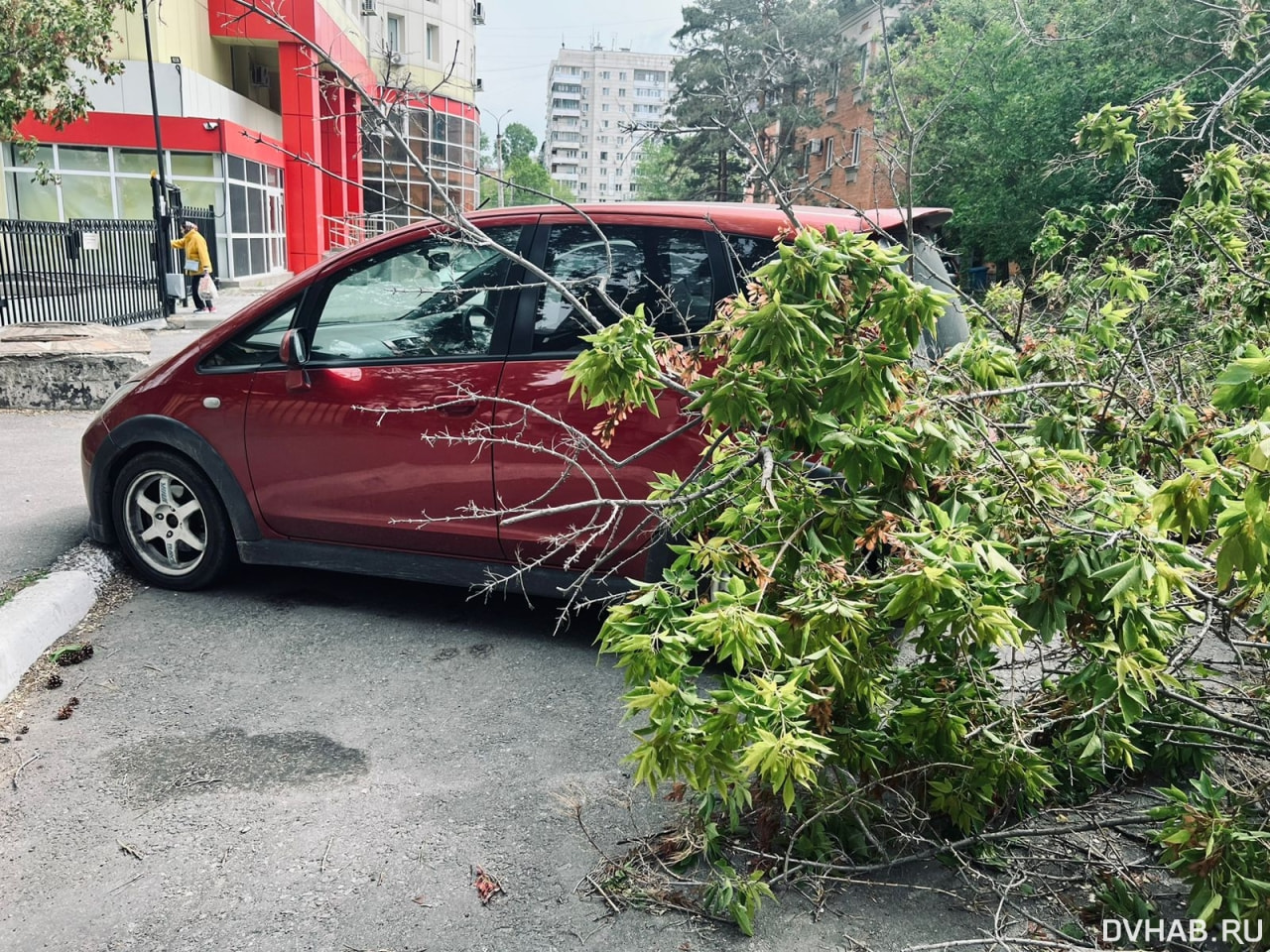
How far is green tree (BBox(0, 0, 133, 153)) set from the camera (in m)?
11.3

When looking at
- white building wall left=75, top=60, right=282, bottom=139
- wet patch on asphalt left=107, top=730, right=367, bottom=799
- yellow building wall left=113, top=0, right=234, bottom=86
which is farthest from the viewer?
white building wall left=75, top=60, right=282, bottom=139

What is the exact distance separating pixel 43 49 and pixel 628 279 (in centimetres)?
1047

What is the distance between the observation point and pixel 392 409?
Answer: 4.76 metres

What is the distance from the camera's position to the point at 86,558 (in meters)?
5.42

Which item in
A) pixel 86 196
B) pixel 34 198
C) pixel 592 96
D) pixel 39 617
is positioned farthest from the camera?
pixel 592 96

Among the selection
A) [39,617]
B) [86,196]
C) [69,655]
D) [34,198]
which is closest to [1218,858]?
[69,655]

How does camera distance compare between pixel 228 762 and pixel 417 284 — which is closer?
pixel 228 762

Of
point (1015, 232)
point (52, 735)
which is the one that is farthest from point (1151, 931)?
point (1015, 232)

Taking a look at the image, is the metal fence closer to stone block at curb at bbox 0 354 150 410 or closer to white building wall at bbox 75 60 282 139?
stone block at curb at bbox 0 354 150 410

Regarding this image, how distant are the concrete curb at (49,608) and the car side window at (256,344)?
4.15ft

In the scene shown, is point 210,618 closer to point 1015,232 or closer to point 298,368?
point 298,368

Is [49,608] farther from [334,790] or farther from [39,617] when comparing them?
[334,790]

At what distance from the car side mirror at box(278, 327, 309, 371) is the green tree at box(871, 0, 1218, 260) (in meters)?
18.5

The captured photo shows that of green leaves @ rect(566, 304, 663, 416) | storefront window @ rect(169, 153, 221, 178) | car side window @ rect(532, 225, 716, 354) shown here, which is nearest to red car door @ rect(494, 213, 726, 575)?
car side window @ rect(532, 225, 716, 354)
